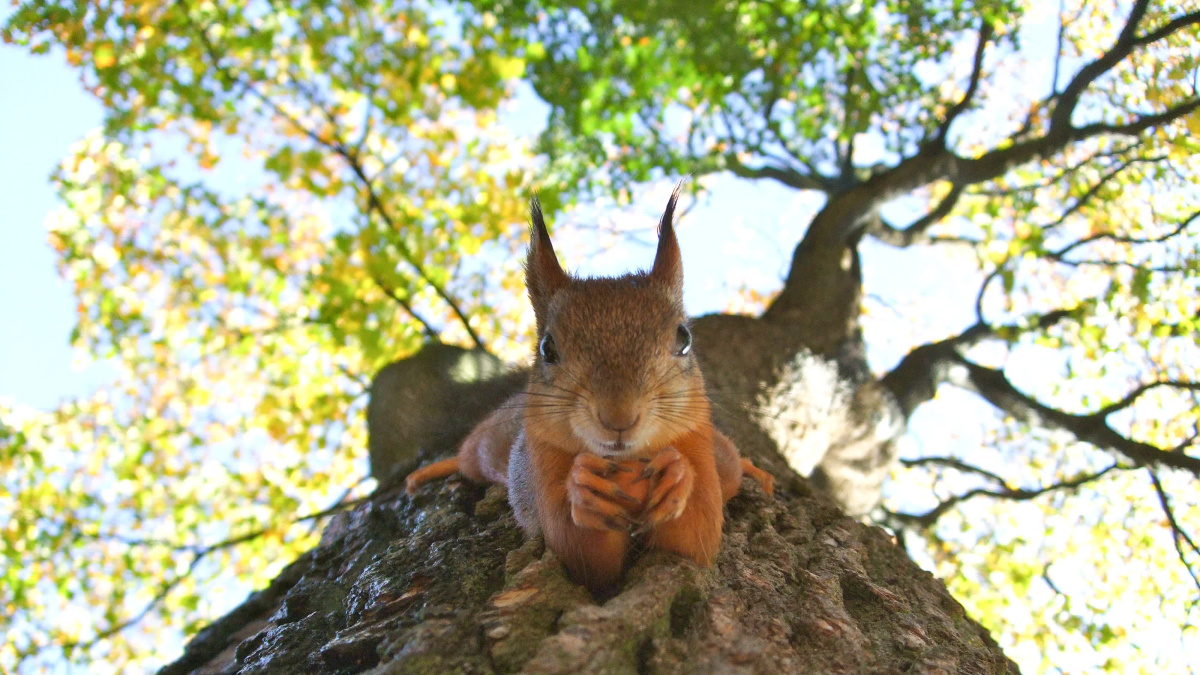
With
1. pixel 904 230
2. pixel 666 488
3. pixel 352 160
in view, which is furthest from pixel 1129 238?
pixel 352 160

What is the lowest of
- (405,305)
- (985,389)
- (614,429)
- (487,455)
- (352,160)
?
(614,429)

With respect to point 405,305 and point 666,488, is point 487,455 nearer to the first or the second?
point 666,488

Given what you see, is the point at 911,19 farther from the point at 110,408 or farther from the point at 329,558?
the point at 110,408

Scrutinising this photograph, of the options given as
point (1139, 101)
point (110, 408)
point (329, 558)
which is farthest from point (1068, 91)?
point (110, 408)

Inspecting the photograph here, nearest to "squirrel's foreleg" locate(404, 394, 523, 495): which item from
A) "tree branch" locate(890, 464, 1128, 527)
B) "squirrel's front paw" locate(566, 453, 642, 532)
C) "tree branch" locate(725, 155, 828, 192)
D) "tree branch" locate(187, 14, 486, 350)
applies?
"squirrel's front paw" locate(566, 453, 642, 532)

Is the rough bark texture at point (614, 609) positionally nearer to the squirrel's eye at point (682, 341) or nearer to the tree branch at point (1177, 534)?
the squirrel's eye at point (682, 341)

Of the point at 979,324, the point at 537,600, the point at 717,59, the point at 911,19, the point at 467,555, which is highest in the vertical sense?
the point at 717,59
